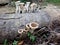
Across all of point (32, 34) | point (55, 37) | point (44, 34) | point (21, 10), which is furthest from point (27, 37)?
point (21, 10)

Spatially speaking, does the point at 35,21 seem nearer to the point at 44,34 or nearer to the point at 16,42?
the point at 44,34

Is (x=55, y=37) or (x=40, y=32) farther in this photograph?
(x=40, y=32)

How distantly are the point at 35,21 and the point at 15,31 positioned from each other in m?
0.44

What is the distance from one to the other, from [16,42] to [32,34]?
351 millimetres

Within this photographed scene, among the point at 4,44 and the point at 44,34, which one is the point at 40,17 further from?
the point at 4,44

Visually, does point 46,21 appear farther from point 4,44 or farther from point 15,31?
point 4,44

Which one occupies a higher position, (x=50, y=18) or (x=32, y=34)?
(x=50, y=18)

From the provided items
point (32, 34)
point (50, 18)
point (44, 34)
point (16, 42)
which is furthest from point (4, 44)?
point (50, 18)

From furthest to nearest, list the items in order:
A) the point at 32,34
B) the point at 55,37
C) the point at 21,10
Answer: the point at 21,10 < the point at 32,34 < the point at 55,37

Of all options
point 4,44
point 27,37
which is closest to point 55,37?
point 27,37

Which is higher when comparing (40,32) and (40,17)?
(40,17)

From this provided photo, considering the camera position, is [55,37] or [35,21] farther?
[35,21]

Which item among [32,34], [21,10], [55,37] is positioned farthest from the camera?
[21,10]

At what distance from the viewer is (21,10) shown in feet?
14.4
